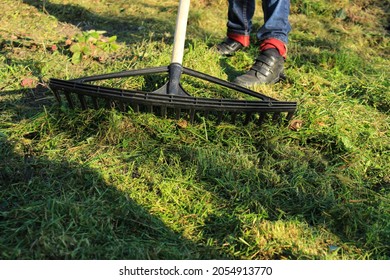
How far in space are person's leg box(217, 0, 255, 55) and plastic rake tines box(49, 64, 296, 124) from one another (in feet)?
3.36

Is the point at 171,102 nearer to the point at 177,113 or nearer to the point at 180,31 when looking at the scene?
the point at 177,113

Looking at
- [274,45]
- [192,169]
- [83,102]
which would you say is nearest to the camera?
[192,169]

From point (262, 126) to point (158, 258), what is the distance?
114 cm

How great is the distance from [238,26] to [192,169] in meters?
1.73

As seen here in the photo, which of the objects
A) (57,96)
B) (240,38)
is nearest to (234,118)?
(57,96)

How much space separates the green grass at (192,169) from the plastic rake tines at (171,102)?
0.25 ft

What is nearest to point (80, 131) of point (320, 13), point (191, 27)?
point (191, 27)

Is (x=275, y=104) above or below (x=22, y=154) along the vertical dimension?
above

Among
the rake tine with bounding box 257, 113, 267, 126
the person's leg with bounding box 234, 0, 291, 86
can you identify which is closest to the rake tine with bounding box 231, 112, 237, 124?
the rake tine with bounding box 257, 113, 267, 126

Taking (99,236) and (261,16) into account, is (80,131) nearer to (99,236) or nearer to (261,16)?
(99,236)

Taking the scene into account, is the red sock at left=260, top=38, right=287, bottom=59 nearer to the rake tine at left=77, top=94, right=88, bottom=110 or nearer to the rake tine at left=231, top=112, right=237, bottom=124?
the rake tine at left=231, top=112, right=237, bottom=124

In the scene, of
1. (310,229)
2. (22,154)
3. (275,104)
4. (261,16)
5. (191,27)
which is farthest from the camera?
(261,16)

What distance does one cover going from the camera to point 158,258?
1.68 meters

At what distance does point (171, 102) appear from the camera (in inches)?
89.6
